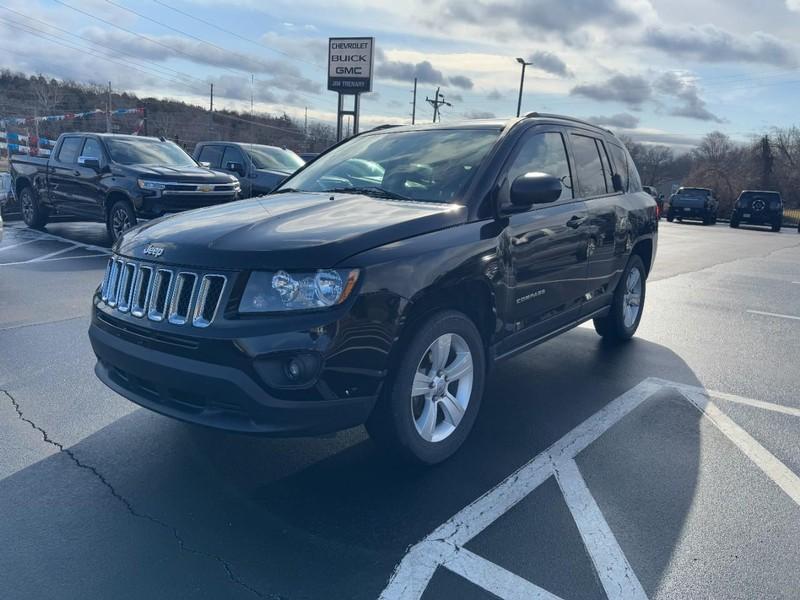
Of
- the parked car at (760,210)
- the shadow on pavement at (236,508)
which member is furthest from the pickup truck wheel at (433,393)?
the parked car at (760,210)

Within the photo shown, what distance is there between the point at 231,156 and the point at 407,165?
36.4 feet

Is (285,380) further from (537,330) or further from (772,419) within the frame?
(772,419)

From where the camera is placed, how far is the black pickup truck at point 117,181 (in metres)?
10.3

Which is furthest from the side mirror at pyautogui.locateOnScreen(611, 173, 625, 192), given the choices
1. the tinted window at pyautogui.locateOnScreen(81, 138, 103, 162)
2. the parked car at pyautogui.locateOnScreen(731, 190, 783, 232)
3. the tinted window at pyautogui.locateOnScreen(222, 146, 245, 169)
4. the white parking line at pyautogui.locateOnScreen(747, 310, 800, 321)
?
the parked car at pyautogui.locateOnScreen(731, 190, 783, 232)

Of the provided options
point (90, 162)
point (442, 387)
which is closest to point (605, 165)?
point (442, 387)

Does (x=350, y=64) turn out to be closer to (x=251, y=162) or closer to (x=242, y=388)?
(x=251, y=162)

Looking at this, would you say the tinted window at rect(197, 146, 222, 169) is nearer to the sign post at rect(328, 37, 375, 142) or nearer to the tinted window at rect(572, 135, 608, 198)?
the sign post at rect(328, 37, 375, 142)

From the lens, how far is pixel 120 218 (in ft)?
34.8

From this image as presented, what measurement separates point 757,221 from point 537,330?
28914mm

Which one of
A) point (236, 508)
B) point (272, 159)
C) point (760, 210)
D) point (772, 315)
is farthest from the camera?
point (760, 210)

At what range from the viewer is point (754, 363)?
581 cm

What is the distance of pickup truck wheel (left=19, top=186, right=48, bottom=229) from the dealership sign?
10.8 meters

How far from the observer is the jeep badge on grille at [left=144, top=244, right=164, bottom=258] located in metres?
3.17

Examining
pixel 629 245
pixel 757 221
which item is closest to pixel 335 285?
pixel 629 245
